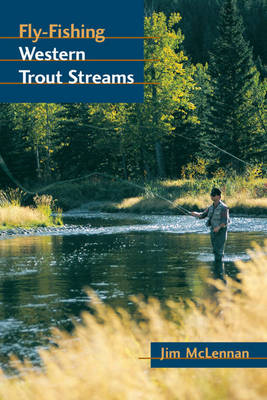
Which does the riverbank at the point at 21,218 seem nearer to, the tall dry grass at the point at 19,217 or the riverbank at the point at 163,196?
the tall dry grass at the point at 19,217

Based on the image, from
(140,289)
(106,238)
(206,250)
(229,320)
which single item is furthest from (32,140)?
(229,320)

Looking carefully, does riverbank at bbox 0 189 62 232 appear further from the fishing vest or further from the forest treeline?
the fishing vest

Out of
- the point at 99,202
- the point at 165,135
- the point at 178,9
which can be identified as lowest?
the point at 99,202

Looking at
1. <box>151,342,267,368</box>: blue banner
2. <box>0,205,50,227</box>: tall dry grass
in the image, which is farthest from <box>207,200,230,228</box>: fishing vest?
<box>0,205,50,227</box>: tall dry grass

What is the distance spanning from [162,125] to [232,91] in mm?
5274

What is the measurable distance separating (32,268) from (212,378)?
12.5m

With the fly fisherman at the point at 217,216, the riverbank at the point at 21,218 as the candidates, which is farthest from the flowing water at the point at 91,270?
the riverbank at the point at 21,218

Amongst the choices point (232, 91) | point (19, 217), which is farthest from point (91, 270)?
point (232, 91)

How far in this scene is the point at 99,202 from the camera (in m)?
51.6

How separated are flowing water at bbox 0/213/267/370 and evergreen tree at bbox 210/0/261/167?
20572 mm

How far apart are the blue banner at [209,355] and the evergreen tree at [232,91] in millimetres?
44665

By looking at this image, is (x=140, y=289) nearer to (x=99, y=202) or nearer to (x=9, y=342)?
(x=9, y=342)

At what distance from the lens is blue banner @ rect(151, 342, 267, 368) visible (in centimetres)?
516

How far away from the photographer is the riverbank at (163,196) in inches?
1491
